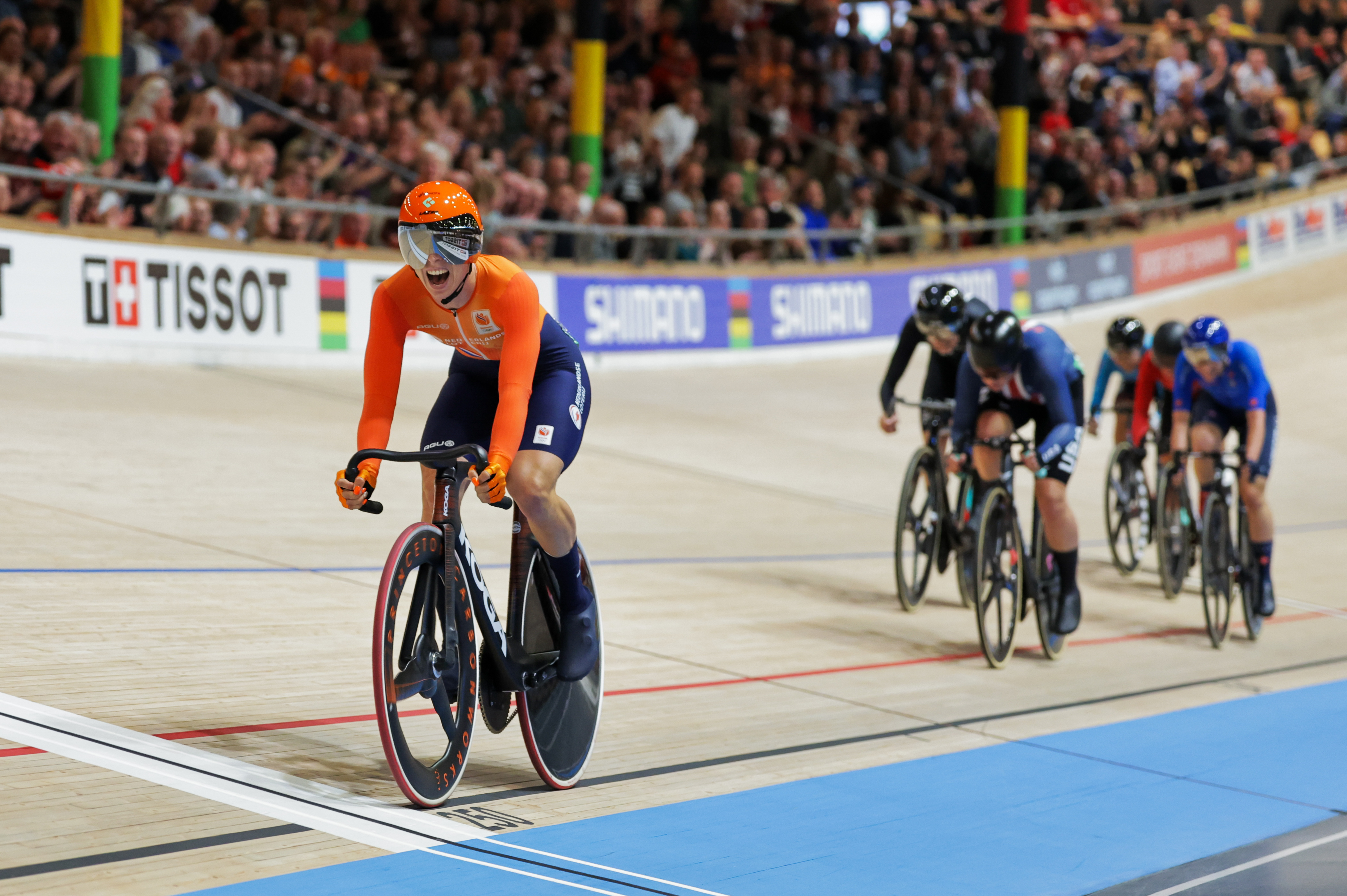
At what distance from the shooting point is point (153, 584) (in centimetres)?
500

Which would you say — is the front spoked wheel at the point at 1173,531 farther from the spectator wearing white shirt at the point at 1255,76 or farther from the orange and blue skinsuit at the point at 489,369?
the spectator wearing white shirt at the point at 1255,76

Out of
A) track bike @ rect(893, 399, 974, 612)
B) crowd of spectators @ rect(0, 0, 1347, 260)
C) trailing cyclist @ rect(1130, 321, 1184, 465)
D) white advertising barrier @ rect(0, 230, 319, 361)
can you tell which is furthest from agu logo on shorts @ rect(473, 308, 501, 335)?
crowd of spectators @ rect(0, 0, 1347, 260)

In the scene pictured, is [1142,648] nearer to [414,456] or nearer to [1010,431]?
[1010,431]

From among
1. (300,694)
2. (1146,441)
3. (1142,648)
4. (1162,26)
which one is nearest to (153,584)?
(300,694)

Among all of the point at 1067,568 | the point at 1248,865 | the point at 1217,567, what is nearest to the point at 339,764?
the point at 1248,865

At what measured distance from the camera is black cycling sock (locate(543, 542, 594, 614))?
11.7 ft

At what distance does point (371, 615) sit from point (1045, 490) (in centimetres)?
270

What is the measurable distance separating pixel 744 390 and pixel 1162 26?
39.1 ft

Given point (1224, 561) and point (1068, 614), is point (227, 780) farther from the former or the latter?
point (1224, 561)

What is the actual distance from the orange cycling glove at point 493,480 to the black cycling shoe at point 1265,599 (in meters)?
5.01

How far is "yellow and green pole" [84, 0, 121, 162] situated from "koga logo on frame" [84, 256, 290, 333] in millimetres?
1000

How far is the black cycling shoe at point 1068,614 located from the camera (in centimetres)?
593

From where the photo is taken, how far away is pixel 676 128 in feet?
44.9

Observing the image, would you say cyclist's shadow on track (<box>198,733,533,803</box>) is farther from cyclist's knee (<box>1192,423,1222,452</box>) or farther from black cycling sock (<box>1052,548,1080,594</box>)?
cyclist's knee (<box>1192,423,1222,452</box>)
